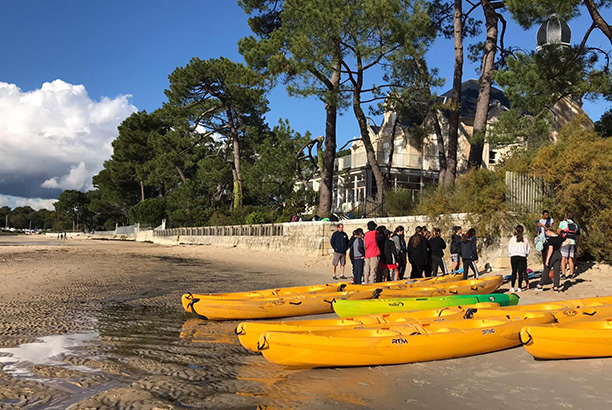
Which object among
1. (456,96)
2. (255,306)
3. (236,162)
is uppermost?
(456,96)

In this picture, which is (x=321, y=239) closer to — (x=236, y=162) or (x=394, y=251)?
(x=394, y=251)

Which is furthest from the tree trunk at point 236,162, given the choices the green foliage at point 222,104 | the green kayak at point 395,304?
the green kayak at point 395,304

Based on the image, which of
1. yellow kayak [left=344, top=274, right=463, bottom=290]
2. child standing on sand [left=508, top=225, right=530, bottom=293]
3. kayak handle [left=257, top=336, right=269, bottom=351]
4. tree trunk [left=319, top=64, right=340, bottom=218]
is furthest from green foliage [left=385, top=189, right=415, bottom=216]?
kayak handle [left=257, top=336, right=269, bottom=351]

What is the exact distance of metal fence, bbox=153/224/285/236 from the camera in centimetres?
2532

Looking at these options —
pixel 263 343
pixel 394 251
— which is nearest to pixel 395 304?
pixel 394 251

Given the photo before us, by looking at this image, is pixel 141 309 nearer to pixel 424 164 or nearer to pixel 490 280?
pixel 490 280

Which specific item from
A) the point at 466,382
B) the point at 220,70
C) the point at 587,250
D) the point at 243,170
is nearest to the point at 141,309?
the point at 466,382

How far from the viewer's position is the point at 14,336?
265 inches

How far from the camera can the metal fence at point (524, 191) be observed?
13.4 meters

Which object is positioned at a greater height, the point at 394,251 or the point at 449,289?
the point at 394,251

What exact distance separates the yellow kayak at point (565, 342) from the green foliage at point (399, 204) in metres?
13.0

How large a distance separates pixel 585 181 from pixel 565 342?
26.7 ft

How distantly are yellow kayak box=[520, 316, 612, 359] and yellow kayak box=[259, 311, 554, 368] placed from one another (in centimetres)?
63

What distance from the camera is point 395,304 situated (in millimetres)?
8125
